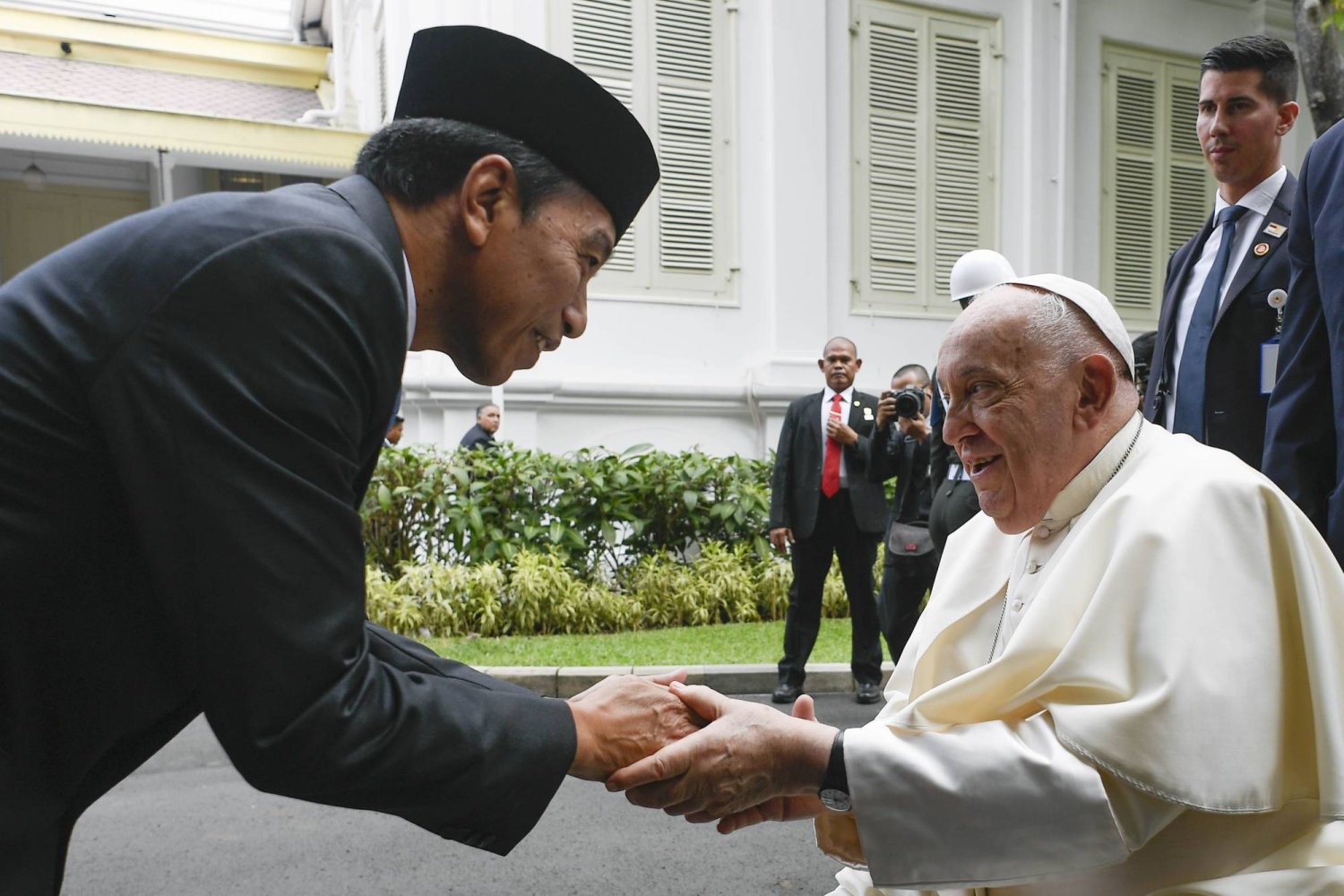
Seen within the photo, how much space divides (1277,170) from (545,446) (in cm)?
845

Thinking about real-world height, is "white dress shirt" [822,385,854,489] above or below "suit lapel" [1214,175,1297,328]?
below

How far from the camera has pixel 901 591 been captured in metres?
6.62

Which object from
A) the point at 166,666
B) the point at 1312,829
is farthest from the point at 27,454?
the point at 1312,829

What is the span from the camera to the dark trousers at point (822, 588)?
7.12 meters

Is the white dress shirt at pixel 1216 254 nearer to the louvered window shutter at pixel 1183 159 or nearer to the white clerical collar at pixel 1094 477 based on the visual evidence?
the white clerical collar at pixel 1094 477

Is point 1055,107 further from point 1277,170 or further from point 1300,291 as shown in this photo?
point 1300,291

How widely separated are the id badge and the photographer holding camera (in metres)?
2.93

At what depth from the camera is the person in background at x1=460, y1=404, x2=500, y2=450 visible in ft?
34.6

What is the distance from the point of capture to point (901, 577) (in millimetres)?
6586

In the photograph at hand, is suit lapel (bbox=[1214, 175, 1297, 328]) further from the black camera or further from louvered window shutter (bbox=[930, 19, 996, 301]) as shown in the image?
louvered window shutter (bbox=[930, 19, 996, 301])

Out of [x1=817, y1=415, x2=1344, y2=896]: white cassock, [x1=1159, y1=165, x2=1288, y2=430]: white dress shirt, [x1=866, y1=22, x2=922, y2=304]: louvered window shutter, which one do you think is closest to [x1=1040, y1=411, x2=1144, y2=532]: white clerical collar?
[x1=817, y1=415, x2=1344, y2=896]: white cassock

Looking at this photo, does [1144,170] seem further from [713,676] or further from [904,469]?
[713,676]

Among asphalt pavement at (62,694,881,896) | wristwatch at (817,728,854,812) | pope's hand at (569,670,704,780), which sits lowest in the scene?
asphalt pavement at (62,694,881,896)

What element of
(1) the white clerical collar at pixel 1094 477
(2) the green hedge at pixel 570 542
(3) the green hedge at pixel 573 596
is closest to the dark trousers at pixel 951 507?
(3) the green hedge at pixel 573 596
